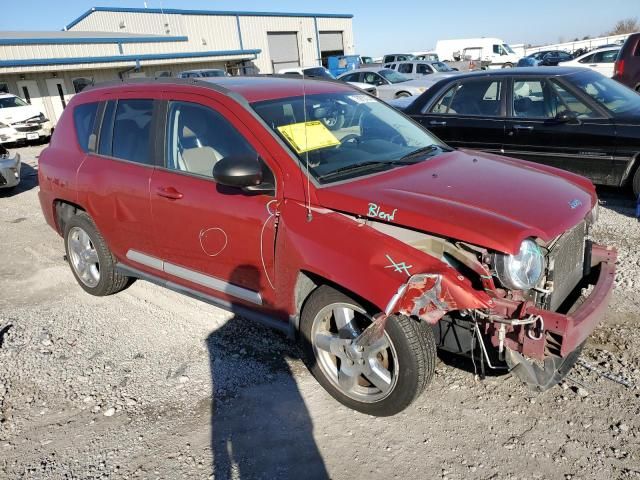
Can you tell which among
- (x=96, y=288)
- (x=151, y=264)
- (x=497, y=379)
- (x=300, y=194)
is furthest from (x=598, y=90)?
(x=96, y=288)

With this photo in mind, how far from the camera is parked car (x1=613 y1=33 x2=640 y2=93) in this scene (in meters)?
12.4

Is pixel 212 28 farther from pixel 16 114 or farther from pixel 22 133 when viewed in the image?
pixel 22 133

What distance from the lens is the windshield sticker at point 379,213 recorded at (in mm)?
2742

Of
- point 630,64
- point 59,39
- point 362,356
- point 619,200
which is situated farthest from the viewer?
point 59,39

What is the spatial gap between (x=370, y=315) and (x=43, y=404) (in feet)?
7.46

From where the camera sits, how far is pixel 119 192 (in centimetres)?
407

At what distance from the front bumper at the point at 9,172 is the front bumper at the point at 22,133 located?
24.0ft

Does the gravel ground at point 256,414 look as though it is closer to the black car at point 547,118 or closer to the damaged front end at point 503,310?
the damaged front end at point 503,310

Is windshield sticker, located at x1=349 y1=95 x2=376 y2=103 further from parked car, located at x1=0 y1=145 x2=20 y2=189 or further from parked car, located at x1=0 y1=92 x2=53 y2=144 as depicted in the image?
parked car, located at x1=0 y1=92 x2=53 y2=144

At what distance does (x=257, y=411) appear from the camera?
3.16m

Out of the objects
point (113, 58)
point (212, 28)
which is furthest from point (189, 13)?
point (113, 58)

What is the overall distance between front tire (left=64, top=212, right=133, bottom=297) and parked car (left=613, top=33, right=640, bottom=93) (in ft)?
41.1

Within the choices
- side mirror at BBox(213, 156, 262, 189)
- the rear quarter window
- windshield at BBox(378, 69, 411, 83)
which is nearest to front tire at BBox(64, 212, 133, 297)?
the rear quarter window

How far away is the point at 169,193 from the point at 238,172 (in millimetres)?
892
